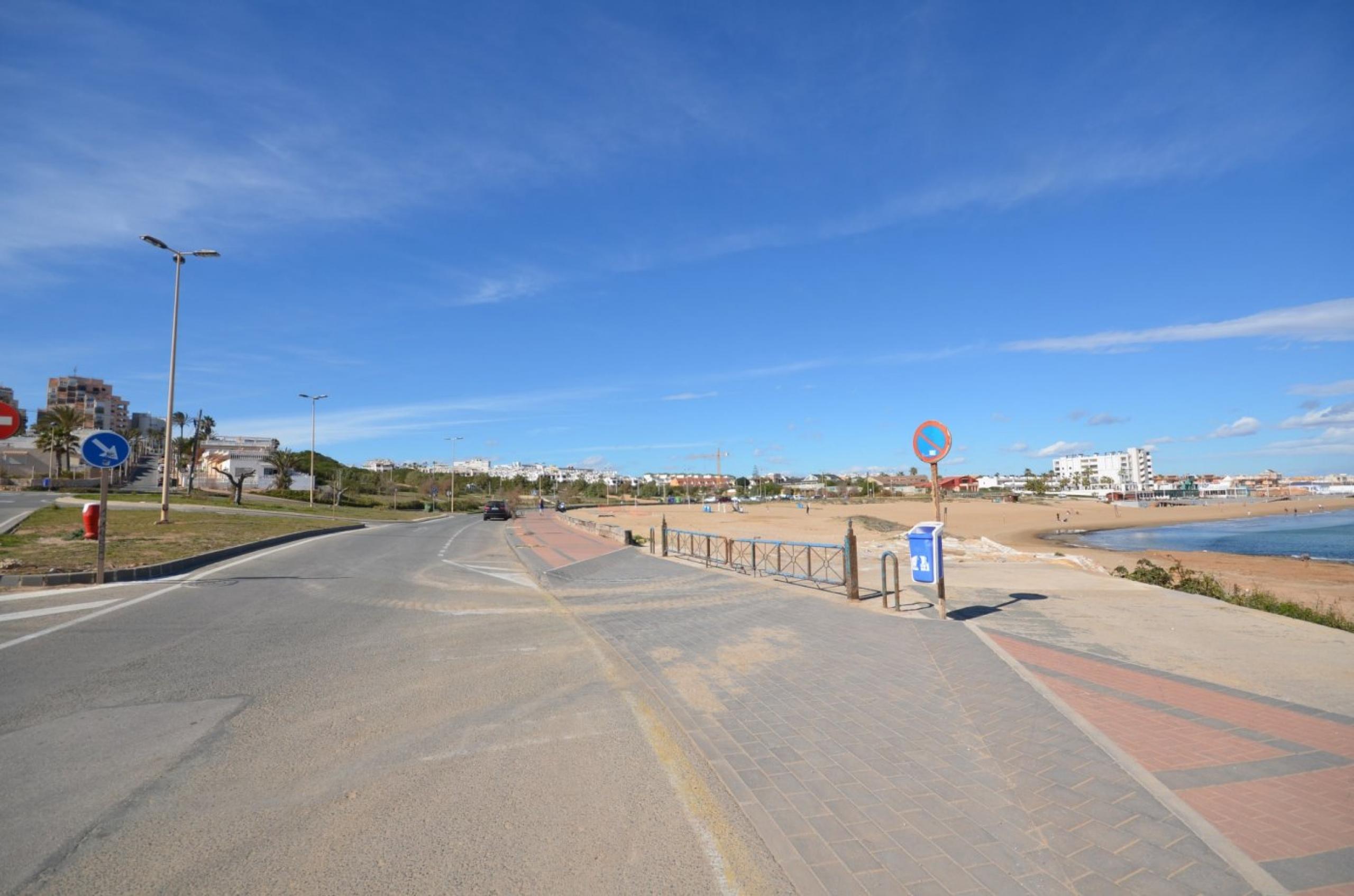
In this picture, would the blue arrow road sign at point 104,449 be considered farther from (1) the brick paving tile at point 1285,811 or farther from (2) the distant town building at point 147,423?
(2) the distant town building at point 147,423

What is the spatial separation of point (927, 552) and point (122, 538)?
64.8 ft

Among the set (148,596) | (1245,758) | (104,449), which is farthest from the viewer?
(104,449)

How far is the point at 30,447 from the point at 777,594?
118 meters

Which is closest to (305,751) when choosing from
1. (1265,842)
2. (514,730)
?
(514,730)

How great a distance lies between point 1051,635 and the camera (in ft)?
27.1

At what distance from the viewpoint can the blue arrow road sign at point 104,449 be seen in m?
11.7

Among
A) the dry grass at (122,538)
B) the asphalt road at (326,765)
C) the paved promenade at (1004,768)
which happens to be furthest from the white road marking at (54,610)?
the paved promenade at (1004,768)

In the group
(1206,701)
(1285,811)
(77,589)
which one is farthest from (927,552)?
(77,589)

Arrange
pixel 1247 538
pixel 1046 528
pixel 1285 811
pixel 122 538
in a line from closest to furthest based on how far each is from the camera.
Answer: pixel 1285 811
pixel 122 538
pixel 1247 538
pixel 1046 528

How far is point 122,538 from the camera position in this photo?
58.2ft

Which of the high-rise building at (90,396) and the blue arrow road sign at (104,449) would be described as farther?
the high-rise building at (90,396)

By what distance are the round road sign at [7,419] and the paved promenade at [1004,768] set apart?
9006 mm

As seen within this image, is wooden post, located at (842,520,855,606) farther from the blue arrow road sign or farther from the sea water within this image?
the sea water

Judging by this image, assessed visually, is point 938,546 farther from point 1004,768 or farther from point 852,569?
point 1004,768
